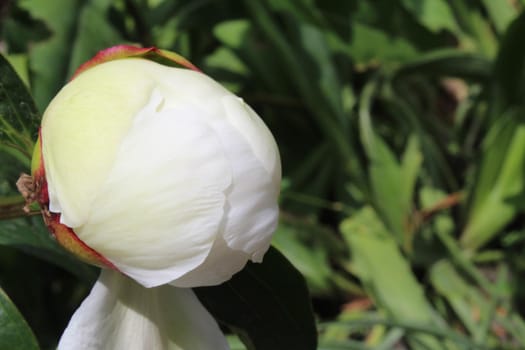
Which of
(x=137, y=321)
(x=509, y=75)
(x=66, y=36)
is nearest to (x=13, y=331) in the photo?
(x=137, y=321)

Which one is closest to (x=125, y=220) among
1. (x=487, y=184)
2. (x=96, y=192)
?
(x=96, y=192)

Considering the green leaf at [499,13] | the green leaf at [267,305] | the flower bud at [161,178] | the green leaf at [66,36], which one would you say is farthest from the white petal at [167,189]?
the green leaf at [499,13]

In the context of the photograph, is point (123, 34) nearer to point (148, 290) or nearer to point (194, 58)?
point (194, 58)

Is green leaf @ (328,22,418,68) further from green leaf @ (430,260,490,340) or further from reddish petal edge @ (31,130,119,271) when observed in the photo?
reddish petal edge @ (31,130,119,271)

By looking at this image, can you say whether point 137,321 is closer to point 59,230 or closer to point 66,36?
point 59,230

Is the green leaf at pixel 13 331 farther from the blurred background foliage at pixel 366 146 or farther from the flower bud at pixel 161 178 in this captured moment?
the blurred background foliage at pixel 366 146

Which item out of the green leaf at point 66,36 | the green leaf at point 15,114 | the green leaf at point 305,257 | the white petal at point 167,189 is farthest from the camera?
the green leaf at point 305,257
